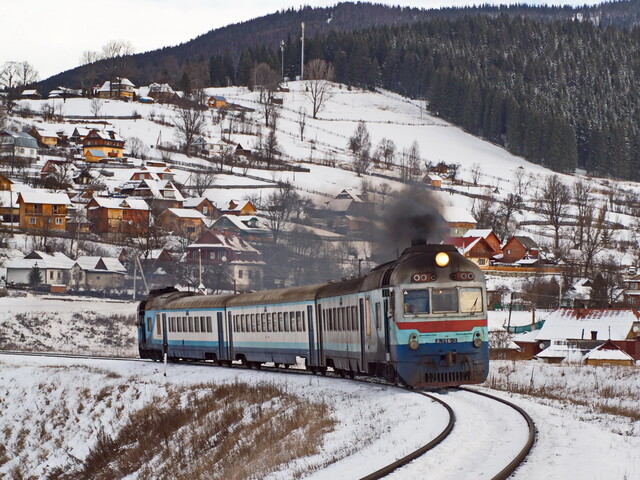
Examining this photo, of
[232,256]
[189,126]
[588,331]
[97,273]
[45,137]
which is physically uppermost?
[189,126]

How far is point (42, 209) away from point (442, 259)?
357 feet

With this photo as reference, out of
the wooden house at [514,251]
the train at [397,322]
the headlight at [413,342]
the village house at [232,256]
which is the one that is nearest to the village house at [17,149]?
the village house at [232,256]

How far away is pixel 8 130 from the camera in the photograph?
550ft

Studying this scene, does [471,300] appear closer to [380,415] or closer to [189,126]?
[380,415]

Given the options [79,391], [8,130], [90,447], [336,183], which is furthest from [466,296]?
[8,130]

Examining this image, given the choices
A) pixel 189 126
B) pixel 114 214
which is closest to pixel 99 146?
pixel 189 126

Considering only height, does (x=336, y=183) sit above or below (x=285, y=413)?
above

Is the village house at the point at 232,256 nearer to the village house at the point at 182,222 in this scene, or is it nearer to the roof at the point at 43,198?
the village house at the point at 182,222

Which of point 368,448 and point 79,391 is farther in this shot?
point 79,391

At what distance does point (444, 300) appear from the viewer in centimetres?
2241

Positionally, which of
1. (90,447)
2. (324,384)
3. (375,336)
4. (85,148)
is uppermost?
(85,148)

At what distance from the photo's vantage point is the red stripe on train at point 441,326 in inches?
870

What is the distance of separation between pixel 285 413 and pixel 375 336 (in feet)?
10.2

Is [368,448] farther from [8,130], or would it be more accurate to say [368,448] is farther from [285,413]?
[8,130]
